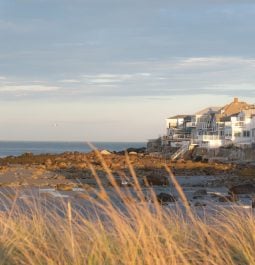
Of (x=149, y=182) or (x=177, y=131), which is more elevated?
(x=177, y=131)

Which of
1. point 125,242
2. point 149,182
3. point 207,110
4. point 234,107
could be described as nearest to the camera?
point 125,242

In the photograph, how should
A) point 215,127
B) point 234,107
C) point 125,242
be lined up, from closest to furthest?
point 125,242 → point 215,127 → point 234,107

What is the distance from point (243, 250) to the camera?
18.8ft

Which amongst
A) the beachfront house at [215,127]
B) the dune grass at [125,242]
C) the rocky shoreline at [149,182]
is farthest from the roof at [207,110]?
the dune grass at [125,242]

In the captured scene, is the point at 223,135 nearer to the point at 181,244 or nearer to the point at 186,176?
the point at 186,176

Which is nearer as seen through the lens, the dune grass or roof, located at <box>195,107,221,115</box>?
the dune grass

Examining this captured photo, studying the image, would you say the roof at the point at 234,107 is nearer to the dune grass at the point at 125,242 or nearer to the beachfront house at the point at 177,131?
the beachfront house at the point at 177,131

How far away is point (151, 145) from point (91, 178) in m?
70.2

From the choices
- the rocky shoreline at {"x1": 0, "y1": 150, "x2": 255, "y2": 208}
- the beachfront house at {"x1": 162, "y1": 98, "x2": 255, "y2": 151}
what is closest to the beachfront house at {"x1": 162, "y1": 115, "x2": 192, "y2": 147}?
the beachfront house at {"x1": 162, "y1": 98, "x2": 255, "y2": 151}

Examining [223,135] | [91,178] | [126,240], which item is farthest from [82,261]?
[223,135]

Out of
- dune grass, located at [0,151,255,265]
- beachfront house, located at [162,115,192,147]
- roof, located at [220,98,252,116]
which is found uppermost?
roof, located at [220,98,252,116]

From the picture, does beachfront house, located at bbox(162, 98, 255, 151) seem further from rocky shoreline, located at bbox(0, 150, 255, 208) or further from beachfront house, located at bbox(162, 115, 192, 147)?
rocky shoreline, located at bbox(0, 150, 255, 208)

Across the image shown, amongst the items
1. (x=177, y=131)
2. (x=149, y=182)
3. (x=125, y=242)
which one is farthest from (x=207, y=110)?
(x=125, y=242)

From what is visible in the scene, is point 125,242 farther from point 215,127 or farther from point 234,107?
point 234,107
